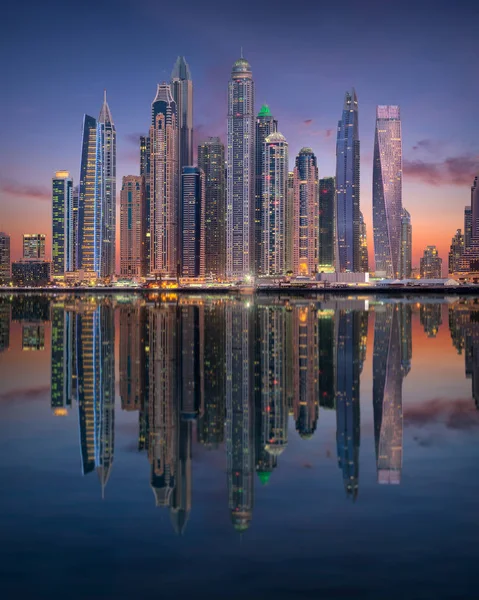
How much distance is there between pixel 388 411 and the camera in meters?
22.5

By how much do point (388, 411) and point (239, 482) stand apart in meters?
9.15

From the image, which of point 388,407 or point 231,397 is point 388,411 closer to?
point 388,407

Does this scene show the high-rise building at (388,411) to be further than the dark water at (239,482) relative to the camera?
Yes

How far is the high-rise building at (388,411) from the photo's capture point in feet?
53.1

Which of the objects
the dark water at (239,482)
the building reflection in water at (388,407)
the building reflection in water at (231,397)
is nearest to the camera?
the dark water at (239,482)

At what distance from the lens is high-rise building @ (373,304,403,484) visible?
16.2m

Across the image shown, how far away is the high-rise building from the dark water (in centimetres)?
9

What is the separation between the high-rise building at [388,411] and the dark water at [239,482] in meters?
0.09

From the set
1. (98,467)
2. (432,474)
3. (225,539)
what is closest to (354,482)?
(432,474)

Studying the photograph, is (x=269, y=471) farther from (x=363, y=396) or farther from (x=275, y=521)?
(x=363, y=396)

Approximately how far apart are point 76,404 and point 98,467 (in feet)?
27.5

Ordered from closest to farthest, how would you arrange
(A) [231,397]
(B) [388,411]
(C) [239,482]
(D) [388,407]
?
(C) [239,482] < (B) [388,411] < (D) [388,407] < (A) [231,397]

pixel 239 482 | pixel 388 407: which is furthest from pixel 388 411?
pixel 239 482

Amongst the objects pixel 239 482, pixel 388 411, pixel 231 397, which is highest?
pixel 231 397
